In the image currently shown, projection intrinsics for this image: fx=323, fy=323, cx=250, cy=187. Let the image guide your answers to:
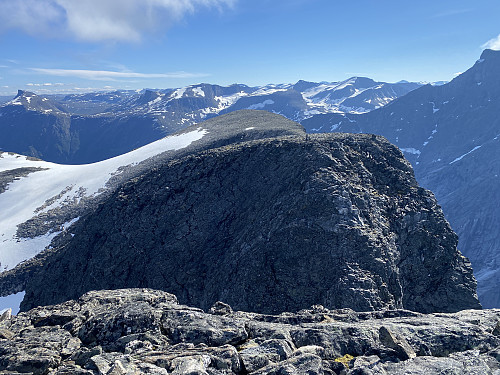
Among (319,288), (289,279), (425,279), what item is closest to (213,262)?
(289,279)

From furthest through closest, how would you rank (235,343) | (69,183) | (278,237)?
(69,183) < (278,237) < (235,343)

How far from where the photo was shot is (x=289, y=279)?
31453 millimetres

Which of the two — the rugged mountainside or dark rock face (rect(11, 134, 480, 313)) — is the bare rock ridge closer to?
dark rock face (rect(11, 134, 480, 313))

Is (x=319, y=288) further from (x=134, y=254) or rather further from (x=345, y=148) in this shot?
(x=134, y=254)

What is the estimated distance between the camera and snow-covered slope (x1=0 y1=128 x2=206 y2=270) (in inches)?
2766

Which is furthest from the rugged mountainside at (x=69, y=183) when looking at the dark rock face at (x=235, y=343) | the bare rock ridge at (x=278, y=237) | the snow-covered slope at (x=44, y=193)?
the dark rock face at (x=235, y=343)

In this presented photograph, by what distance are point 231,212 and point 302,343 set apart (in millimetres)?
28942

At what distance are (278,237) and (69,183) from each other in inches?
3372

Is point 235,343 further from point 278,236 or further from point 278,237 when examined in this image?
point 278,236

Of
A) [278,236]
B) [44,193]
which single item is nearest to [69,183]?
[44,193]

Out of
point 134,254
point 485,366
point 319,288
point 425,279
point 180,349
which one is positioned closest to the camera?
point 485,366

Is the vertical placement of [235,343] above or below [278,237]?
above

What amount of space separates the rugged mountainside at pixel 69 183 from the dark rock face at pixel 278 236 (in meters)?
23.4

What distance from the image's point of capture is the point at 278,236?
33969mm
